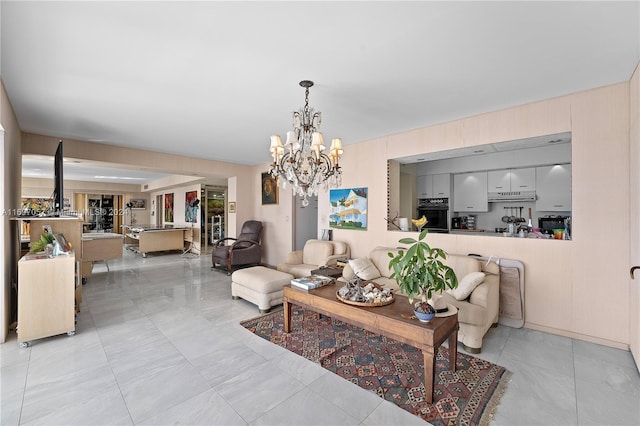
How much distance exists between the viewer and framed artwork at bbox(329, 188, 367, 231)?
4.72 metres

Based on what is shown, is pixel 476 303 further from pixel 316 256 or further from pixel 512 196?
pixel 512 196

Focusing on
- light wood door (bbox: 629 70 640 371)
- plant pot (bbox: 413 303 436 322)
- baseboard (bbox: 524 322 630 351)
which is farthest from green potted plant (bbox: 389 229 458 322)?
baseboard (bbox: 524 322 630 351)

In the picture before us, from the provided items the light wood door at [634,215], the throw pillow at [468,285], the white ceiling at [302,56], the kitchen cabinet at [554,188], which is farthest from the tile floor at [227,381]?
the kitchen cabinet at [554,188]

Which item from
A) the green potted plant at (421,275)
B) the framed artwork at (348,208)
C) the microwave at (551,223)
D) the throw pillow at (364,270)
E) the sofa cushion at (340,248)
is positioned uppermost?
the framed artwork at (348,208)

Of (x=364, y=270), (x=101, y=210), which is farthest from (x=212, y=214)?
(x=364, y=270)

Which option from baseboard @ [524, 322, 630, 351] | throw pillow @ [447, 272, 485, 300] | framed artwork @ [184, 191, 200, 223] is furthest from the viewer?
framed artwork @ [184, 191, 200, 223]

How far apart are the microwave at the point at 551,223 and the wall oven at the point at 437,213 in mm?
1503

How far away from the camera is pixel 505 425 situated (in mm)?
1685

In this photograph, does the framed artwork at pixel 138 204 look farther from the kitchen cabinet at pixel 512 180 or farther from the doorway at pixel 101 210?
the kitchen cabinet at pixel 512 180

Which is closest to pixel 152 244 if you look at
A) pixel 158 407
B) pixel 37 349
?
pixel 37 349

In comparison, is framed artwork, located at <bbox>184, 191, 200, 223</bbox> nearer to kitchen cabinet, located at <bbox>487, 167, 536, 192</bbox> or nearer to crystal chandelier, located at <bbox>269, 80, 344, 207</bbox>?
crystal chandelier, located at <bbox>269, 80, 344, 207</bbox>

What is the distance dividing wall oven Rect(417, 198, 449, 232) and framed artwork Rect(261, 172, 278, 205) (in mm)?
3294

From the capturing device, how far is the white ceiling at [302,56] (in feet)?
5.65

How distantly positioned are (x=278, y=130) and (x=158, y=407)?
3.45m
